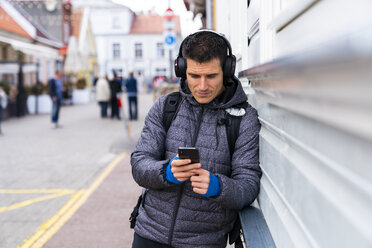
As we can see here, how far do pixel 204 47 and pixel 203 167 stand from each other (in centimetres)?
55

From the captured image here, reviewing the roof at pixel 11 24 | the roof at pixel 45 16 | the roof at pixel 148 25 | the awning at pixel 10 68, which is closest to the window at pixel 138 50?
the roof at pixel 148 25

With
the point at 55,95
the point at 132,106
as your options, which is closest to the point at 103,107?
the point at 132,106

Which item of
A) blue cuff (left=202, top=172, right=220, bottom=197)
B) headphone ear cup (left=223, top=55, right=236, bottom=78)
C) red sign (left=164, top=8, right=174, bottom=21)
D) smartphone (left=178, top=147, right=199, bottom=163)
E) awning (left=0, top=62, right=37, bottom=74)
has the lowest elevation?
blue cuff (left=202, top=172, right=220, bottom=197)

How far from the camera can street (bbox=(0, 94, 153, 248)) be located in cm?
479

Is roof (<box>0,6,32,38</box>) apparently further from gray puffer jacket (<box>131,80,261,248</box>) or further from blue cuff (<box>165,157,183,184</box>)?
blue cuff (<box>165,157,183,184</box>)

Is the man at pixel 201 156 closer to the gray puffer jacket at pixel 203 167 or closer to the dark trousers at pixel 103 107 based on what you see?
the gray puffer jacket at pixel 203 167

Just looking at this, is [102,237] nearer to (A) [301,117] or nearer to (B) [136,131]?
(A) [301,117]

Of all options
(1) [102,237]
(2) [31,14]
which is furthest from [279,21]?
(2) [31,14]

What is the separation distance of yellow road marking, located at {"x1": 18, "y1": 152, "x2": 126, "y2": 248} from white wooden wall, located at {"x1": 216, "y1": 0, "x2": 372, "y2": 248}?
3.13 metres

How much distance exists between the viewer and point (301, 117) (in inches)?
57.0

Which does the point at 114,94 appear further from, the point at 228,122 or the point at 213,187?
the point at 213,187

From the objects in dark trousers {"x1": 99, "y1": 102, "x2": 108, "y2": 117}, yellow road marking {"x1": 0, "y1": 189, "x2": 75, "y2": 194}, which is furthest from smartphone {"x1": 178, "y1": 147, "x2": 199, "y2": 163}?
dark trousers {"x1": 99, "y1": 102, "x2": 108, "y2": 117}

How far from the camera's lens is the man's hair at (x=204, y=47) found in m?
2.13

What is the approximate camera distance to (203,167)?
2.17 meters
